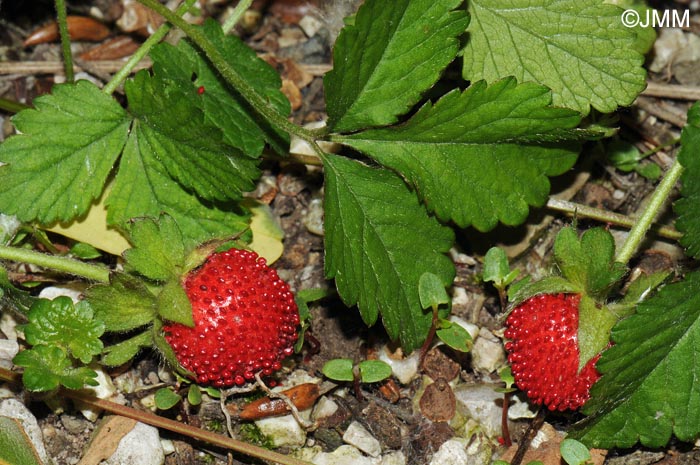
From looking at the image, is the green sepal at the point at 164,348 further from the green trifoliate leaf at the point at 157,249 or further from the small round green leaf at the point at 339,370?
the small round green leaf at the point at 339,370

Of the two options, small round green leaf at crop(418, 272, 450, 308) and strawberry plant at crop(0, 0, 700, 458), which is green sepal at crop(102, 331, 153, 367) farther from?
small round green leaf at crop(418, 272, 450, 308)

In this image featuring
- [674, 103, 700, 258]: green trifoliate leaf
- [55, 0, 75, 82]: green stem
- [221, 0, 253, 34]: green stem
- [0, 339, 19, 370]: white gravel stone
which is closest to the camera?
[674, 103, 700, 258]: green trifoliate leaf

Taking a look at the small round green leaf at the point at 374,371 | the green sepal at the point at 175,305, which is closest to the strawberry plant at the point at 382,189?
the green sepal at the point at 175,305

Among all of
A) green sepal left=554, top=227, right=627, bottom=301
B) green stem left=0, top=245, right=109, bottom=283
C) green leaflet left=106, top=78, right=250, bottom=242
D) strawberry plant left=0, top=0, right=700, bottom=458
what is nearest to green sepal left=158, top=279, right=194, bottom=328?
strawberry plant left=0, top=0, right=700, bottom=458

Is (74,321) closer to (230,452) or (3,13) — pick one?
(230,452)

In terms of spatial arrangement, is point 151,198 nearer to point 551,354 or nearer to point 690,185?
point 551,354

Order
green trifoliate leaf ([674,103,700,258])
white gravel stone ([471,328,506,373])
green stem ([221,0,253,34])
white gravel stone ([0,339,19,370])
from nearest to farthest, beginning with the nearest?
green trifoliate leaf ([674,103,700,258])
white gravel stone ([0,339,19,370])
white gravel stone ([471,328,506,373])
green stem ([221,0,253,34])
